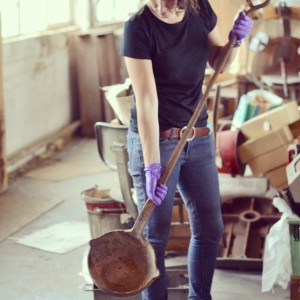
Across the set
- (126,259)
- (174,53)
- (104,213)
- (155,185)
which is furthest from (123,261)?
(104,213)

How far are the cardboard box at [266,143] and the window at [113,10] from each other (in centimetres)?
293

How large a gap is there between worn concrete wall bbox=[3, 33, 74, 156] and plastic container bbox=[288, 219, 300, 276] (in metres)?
2.68

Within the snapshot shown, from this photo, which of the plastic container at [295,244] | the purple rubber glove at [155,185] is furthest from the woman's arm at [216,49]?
the plastic container at [295,244]

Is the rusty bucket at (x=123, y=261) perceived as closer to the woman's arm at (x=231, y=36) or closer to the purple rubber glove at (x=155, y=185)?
the purple rubber glove at (x=155, y=185)

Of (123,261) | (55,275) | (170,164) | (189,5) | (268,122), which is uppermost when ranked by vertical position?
(189,5)

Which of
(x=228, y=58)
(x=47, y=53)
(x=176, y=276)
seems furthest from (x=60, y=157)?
(x=228, y=58)

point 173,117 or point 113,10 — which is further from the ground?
point 113,10

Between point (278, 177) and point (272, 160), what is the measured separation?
3.9 inches

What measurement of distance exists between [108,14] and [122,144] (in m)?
3.65

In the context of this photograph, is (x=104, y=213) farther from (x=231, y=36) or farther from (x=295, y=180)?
(x=231, y=36)

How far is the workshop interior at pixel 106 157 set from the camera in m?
3.25

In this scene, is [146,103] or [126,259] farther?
[126,259]

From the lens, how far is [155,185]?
249 centimetres

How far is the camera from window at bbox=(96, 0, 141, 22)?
6.55 metres
